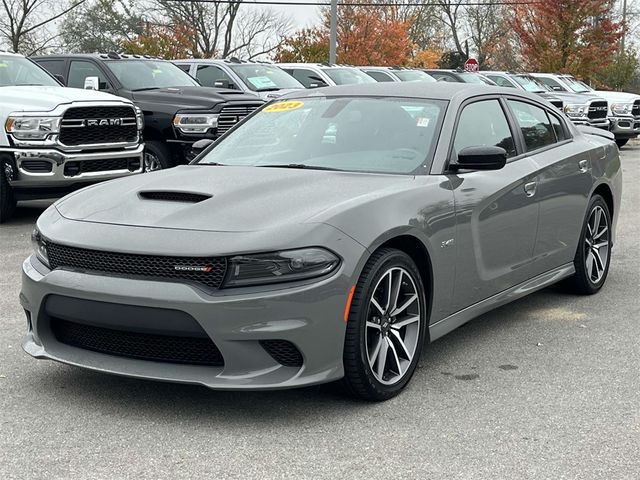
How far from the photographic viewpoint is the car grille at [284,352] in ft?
13.2

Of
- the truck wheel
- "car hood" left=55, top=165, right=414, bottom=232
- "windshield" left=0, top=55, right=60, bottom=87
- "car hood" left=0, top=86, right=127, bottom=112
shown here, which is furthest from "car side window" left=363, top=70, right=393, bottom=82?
"car hood" left=55, top=165, right=414, bottom=232

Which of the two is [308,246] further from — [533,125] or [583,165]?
[583,165]

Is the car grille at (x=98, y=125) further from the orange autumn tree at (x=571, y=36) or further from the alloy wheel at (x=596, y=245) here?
the orange autumn tree at (x=571, y=36)

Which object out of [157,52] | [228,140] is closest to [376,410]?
[228,140]

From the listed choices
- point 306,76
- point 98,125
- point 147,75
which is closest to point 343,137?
point 98,125

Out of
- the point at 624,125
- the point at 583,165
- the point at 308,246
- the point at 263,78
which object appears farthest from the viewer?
the point at 624,125

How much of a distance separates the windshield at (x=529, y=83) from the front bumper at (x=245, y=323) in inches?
775

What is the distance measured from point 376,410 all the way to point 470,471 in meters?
0.77

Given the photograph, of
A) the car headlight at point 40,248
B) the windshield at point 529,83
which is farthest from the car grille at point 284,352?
the windshield at point 529,83

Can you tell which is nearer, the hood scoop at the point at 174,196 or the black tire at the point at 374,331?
the black tire at the point at 374,331

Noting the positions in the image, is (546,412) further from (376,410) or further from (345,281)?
(345,281)

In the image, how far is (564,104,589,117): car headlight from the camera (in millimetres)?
22031

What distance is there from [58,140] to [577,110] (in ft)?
49.0

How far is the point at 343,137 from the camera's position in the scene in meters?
5.39
